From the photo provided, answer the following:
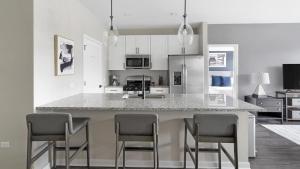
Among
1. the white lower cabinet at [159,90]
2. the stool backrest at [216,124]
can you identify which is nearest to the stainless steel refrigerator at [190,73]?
the white lower cabinet at [159,90]

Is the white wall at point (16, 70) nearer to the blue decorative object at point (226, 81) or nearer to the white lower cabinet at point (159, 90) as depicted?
the white lower cabinet at point (159, 90)

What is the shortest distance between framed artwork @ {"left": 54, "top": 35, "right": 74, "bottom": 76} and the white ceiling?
1.10 m

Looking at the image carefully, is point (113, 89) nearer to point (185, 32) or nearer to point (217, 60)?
point (217, 60)

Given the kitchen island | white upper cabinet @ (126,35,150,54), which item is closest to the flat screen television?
white upper cabinet @ (126,35,150,54)

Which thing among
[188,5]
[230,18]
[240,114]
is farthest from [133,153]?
[230,18]

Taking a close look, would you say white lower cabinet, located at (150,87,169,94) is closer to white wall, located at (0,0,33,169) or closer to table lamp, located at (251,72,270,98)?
table lamp, located at (251,72,270,98)

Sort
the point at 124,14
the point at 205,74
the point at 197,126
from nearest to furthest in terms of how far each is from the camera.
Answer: the point at 197,126
the point at 124,14
the point at 205,74

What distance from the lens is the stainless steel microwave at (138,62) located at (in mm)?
6363

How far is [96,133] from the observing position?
3279mm

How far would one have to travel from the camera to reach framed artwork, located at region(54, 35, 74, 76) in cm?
339

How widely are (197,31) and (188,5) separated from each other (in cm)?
207

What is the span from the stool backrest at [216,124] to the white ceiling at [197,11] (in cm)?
257

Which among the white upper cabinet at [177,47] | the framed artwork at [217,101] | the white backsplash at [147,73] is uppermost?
the white upper cabinet at [177,47]

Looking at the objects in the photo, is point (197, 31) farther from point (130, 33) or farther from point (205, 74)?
point (130, 33)
